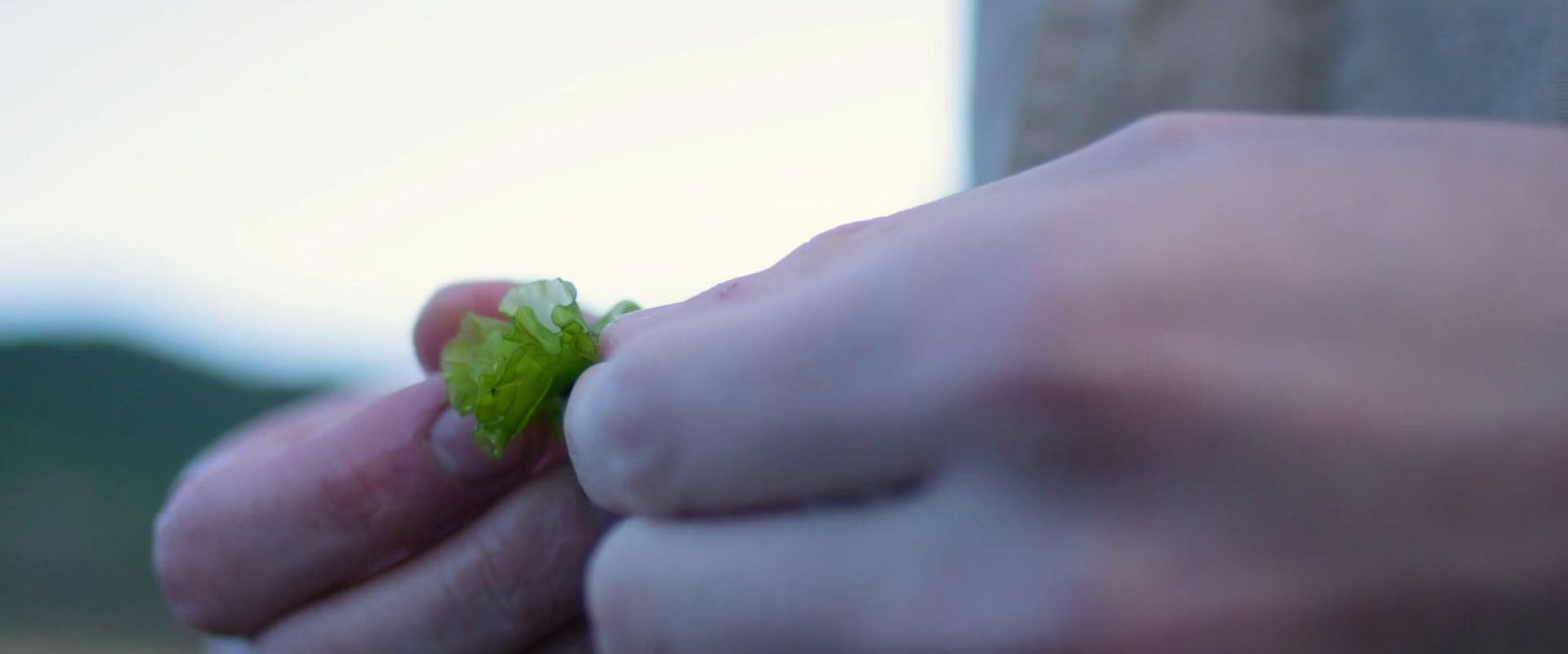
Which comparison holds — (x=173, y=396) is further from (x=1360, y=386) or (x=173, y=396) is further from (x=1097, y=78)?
(x=1360, y=386)

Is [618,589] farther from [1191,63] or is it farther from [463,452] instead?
[1191,63]

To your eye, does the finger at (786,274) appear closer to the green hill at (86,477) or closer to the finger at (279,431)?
the finger at (279,431)

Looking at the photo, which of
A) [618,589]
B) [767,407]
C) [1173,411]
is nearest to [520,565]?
[618,589]

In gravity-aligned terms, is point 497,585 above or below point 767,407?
below

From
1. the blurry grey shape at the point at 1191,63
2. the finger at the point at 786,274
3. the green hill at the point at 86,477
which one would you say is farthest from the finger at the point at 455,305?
the green hill at the point at 86,477

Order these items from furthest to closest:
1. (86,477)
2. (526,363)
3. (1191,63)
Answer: (86,477) → (1191,63) → (526,363)

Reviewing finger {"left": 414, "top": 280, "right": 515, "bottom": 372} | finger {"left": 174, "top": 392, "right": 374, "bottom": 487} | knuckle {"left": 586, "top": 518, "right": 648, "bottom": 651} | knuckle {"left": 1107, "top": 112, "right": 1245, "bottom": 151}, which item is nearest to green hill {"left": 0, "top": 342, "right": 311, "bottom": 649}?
finger {"left": 174, "top": 392, "right": 374, "bottom": 487}
